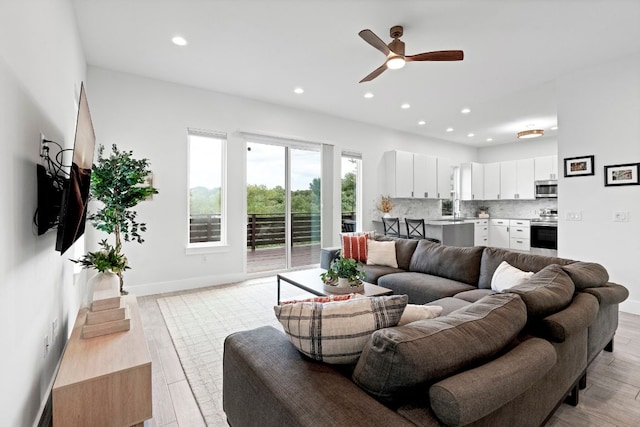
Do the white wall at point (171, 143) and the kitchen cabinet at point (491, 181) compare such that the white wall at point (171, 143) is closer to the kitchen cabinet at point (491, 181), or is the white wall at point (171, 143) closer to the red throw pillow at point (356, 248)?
the red throw pillow at point (356, 248)

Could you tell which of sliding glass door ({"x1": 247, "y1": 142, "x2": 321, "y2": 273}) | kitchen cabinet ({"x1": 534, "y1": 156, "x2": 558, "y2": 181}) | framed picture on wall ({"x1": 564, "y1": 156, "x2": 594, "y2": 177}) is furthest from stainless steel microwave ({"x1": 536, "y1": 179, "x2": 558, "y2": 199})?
sliding glass door ({"x1": 247, "y1": 142, "x2": 321, "y2": 273})

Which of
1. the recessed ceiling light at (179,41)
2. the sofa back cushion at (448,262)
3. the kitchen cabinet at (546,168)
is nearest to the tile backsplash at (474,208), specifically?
the kitchen cabinet at (546,168)

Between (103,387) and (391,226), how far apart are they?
534cm

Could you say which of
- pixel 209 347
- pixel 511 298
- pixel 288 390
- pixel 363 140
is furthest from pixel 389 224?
pixel 288 390

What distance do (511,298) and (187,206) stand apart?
420 centimetres

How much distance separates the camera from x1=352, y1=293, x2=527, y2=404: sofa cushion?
3.18 feet

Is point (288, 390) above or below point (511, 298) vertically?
below

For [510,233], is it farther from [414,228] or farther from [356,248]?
[356,248]

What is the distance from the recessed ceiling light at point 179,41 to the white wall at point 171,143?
118 cm

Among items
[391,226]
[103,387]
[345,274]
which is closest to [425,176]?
[391,226]

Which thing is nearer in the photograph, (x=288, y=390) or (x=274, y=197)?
(x=288, y=390)

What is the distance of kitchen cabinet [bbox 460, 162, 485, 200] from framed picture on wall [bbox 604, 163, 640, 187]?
466 centimetres

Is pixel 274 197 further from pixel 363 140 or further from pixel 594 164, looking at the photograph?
pixel 594 164

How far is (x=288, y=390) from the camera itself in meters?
1.08
